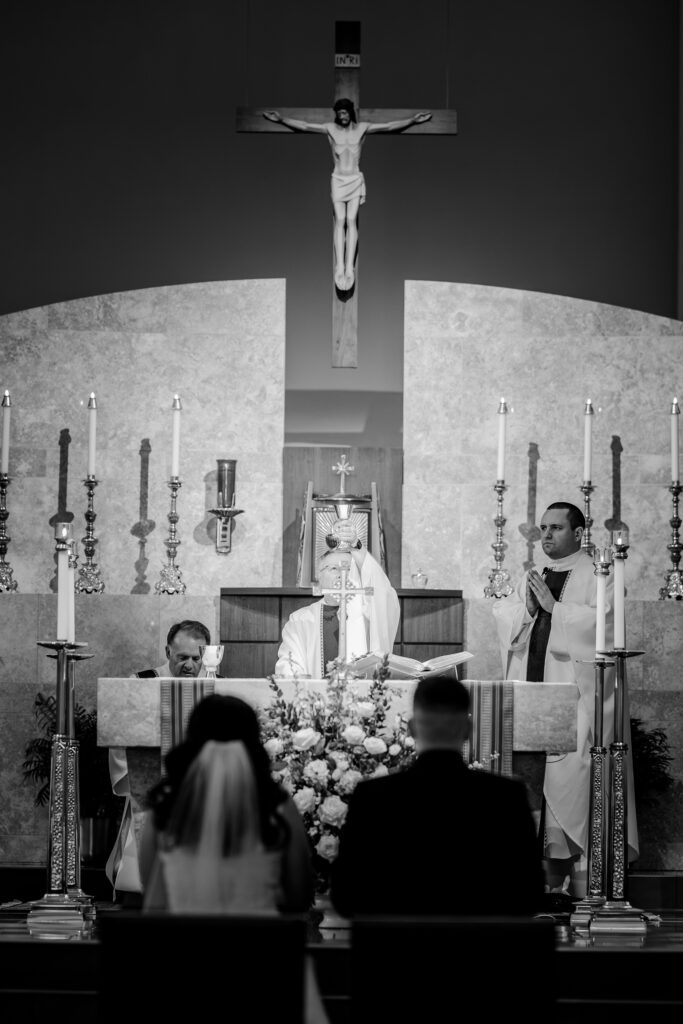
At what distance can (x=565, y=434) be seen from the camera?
9.17m

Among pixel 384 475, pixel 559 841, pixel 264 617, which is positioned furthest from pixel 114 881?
pixel 384 475

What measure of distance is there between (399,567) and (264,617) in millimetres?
1117

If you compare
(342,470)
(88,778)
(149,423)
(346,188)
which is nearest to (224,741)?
(88,778)

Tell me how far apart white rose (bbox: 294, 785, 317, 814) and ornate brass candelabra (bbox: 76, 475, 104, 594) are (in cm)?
333

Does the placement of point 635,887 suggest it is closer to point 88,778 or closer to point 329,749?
point 88,778

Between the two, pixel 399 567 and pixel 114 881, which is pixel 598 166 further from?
pixel 114 881

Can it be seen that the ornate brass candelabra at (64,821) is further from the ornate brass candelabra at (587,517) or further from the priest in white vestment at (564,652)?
the ornate brass candelabra at (587,517)

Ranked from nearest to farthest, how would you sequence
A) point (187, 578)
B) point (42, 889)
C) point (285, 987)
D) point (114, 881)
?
point (285, 987), point (114, 881), point (42, 889), point (187, 578)

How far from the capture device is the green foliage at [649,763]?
820cm

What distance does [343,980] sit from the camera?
5418 millimetres

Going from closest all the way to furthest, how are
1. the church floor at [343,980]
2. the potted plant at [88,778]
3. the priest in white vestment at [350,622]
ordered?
the church floor at [343,980]
the priest in white vestment at [350,622]
the potted plant at [88,778]

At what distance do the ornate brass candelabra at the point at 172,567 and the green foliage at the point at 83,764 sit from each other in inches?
32.2

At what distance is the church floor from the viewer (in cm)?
539

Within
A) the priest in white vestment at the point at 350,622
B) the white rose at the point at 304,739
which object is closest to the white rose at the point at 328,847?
the white rose at the point at 304,739
